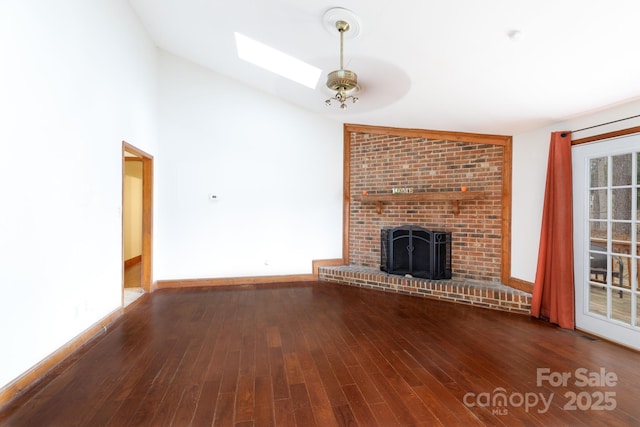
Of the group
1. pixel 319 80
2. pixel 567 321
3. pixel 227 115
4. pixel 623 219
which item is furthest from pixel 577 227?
pixel 227 115

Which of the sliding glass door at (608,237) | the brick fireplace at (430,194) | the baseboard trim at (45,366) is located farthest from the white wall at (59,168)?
the sliding glass door at (608,237)

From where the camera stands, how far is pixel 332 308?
3730 mm

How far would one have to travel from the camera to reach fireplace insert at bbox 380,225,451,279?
14.4 feet

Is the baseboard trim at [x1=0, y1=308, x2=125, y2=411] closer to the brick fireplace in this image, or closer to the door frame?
the door frame

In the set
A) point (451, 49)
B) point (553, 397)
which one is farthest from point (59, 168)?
point (553, 397)

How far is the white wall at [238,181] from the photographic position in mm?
4664

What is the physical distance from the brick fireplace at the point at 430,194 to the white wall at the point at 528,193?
0.51 ft

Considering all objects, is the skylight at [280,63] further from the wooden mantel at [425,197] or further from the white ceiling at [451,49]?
the wooden mantel at [425,197]

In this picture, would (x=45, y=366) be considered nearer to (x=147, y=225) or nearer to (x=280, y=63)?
(x=147, y=225)

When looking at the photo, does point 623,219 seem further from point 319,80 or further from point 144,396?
point 144,396

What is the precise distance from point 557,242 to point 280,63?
398 cm

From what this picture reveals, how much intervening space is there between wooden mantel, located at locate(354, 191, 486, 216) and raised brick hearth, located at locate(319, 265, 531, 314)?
105 cm

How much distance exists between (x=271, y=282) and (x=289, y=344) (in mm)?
2261

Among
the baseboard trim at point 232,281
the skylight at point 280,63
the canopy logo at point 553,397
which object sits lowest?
the canopy logo at point 553,397
